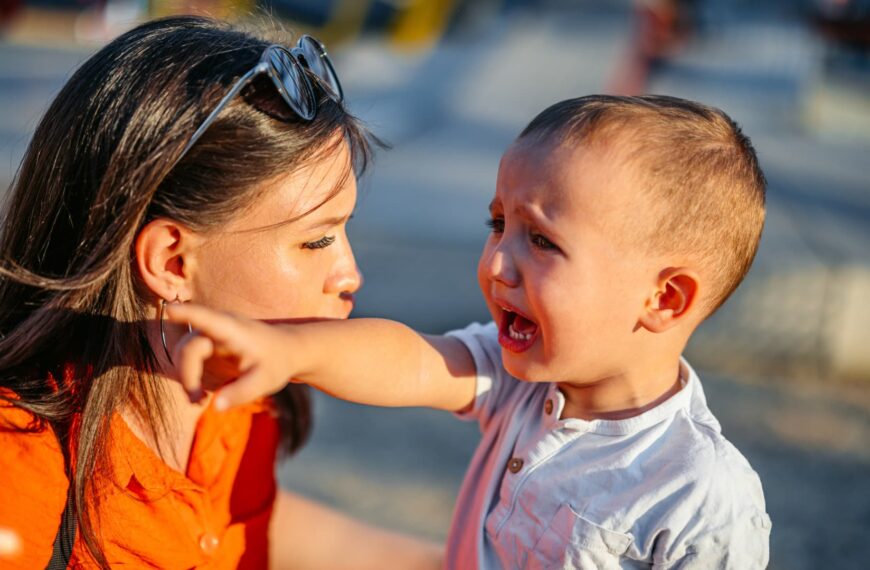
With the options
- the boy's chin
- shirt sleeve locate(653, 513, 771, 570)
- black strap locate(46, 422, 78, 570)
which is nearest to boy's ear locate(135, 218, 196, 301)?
black strap locate(46, 422, 78, 570)

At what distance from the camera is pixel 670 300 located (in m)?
1.56

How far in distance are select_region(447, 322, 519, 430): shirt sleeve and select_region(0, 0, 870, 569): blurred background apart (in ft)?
2.85

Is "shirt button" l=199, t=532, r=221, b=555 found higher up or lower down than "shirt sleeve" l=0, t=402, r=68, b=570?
lower down

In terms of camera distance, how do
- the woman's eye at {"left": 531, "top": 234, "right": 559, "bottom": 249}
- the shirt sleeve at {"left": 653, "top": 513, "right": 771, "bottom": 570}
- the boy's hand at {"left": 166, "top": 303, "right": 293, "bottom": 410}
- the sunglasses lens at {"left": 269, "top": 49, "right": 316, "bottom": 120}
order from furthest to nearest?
the sunglasses lens at {"left": 269, "top": 49, "right": 316, "bottom": 120} < the woman's eye at {"left": 531, "top": 234, "right": 559, "bottom": 249} < the shirt sleeve at {"left": 653, "top": 513, "right": 771, "bottom": 570} < the boy's hand at {"left": 166, "top": 303, "right": 293, "bottom": 410}

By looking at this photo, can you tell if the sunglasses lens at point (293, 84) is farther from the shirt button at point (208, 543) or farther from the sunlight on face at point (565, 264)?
the shirt button at point (208, 543)

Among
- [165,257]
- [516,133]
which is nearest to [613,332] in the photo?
[165,257]

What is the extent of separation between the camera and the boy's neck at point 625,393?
162 centimetres

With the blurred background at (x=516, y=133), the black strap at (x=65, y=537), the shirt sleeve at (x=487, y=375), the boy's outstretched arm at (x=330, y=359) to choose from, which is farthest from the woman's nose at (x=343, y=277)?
the blurred background at (x=516, y=133)

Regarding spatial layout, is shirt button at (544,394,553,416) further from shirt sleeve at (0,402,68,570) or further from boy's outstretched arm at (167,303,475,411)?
shirt sleeve at (0,402,68,570)

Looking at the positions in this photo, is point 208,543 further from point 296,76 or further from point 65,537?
point 296,76

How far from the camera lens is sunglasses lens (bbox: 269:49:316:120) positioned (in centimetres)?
161

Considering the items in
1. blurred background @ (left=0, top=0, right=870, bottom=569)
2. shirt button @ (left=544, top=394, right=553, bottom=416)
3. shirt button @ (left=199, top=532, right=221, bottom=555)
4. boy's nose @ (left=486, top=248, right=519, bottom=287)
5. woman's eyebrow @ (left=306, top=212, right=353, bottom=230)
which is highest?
boy's nose @ (left=486, top=248, right=519, bottom=287)

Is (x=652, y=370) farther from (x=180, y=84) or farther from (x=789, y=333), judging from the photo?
(x=789, y=333)

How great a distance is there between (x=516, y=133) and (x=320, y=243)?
6840 mm
